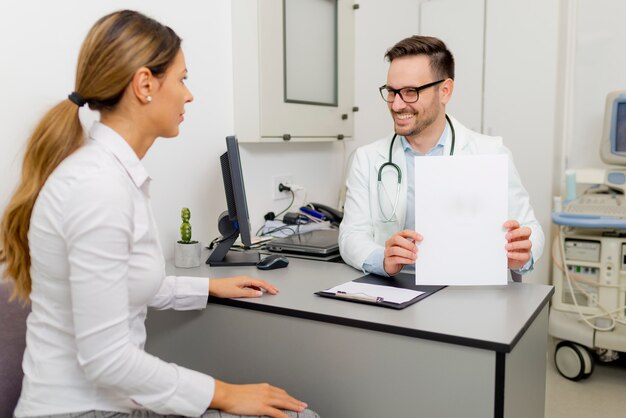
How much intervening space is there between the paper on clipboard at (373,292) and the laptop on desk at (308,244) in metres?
0.35

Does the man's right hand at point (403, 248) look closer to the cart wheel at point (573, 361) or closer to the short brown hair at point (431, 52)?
the short brown hair at point (431, 52)

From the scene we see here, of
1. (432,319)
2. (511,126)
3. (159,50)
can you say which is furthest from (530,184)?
(159,50)

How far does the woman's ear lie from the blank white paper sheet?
0.63 m

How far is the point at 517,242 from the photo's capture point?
1.31 m

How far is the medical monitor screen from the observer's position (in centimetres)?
265

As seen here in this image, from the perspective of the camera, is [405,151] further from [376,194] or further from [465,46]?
[465,46]

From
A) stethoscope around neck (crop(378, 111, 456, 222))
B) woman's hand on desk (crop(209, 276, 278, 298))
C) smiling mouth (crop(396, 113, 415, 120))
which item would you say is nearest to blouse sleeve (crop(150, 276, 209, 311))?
woman's hand on desk (crop(209, 276, 278, 298))

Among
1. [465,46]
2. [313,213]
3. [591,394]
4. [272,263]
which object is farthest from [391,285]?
[465,46]

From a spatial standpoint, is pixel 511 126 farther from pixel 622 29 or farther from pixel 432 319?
pixel 432 319

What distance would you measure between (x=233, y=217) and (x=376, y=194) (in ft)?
1.48

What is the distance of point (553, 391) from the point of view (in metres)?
2.43

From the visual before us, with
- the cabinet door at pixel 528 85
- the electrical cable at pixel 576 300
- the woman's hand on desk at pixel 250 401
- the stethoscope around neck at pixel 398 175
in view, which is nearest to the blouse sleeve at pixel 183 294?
the woman's hand on desk at pixel 250 401

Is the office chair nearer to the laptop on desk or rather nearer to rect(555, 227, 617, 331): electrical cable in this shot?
the laptop on desk

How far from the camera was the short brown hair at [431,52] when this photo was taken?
5.58ft
